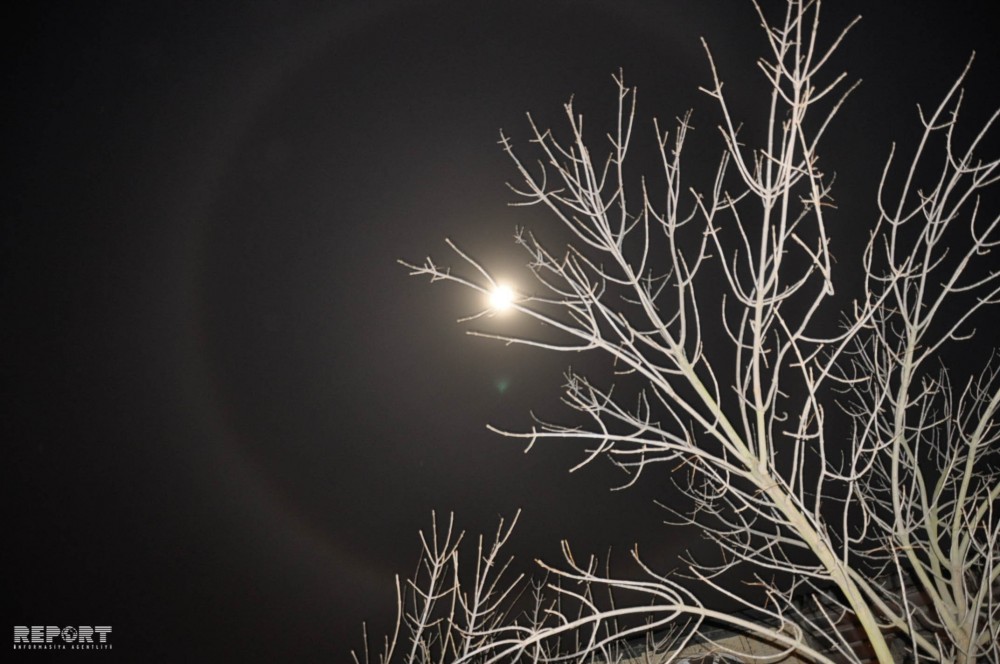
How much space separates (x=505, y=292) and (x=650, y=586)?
174 centimetres

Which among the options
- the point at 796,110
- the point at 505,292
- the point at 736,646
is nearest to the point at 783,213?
the point at 796,110

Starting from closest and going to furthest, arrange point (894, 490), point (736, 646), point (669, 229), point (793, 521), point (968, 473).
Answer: point (793, 521), point (669, 229), point (894, 490), point (968, 473), point (736, 646)

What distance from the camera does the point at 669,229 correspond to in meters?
2.82

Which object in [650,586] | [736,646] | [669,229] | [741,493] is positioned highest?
[669,229]

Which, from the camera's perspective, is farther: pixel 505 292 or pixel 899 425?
pixel 899 425

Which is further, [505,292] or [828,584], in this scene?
[828,584]

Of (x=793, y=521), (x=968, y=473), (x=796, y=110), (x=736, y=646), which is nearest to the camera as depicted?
(x=796, y=110)

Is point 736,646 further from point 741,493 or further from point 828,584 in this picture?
point 741,493

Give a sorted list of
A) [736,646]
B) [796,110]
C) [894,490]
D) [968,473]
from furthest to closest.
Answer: [736,646] < [968,473] < [894,490] < [796,110]

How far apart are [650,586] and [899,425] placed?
1.72m

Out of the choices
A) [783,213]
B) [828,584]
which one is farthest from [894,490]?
[828,584]

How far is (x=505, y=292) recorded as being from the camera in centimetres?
266

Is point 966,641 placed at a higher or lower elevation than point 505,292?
lower

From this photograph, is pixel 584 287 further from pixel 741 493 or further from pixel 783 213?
pixel 741 493
